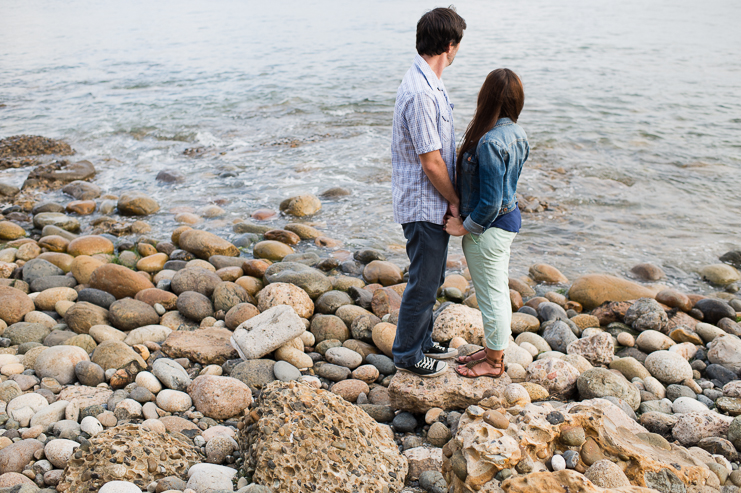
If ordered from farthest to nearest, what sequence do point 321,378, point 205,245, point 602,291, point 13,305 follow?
point 205,245, point 602,291, point 13,305, point 321,378

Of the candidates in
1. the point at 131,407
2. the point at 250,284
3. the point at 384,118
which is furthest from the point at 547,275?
the point at 384,118

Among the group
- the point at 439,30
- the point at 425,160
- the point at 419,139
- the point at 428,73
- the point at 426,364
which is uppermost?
the point at 439,30

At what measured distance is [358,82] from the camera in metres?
18.1

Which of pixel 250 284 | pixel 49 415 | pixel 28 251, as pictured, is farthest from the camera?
pixel 28 251

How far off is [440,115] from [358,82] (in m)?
16.0

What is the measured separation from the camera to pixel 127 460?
256cm

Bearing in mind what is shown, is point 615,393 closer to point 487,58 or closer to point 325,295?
point 325,295

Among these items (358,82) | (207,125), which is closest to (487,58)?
(358,82)

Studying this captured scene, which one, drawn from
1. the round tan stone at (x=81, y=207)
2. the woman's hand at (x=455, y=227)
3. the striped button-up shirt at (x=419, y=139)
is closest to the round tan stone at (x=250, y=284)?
the striped button-up shirt at (x=419, y=139)

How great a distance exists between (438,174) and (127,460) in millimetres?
2327

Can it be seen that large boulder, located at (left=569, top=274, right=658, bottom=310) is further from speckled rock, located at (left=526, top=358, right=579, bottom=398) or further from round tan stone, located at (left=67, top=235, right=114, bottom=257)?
round tan stone, located at (left=67, top=235, right=114, bottom=257)

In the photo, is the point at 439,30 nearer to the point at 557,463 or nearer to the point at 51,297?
the point at 557,463

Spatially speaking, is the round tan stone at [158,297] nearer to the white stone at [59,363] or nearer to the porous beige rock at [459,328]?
the white stone at [59,363]

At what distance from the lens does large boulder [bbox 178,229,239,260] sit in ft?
22.0
